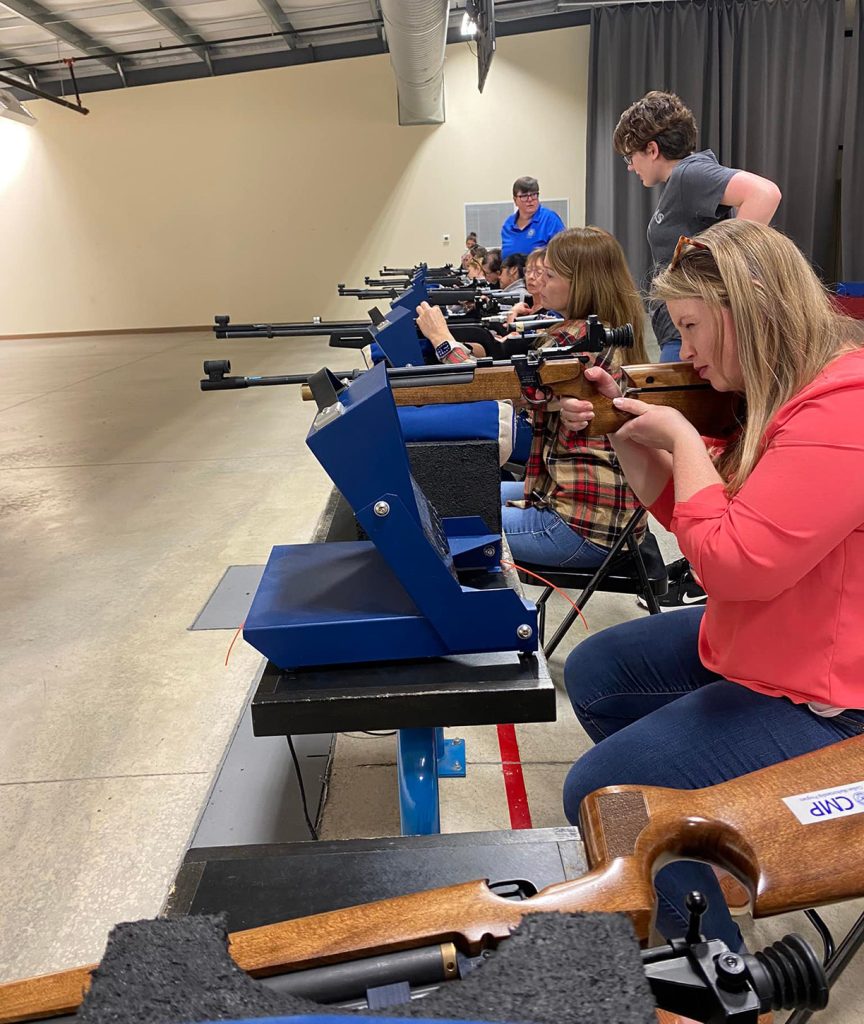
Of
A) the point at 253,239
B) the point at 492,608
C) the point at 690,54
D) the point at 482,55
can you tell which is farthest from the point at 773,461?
the point at 253,239

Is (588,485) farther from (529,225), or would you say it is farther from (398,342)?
(529,225)

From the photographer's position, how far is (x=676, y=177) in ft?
7.59

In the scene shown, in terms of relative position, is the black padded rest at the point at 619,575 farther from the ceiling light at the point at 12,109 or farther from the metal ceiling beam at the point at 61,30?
the ceiling light at the point at 12,109

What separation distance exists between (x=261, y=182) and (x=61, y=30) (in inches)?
108

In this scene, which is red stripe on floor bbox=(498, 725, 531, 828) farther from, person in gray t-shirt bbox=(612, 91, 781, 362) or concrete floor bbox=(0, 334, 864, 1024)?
person in gray t-shirt bbox=(612, 91, 781, 362)

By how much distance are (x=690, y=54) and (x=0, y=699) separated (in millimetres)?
8976

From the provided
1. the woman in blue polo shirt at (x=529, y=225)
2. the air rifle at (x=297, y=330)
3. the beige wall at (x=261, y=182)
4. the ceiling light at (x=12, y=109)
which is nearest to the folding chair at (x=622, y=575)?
the air rifle at (x=297, y=330)

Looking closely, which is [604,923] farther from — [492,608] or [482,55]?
[482,55]

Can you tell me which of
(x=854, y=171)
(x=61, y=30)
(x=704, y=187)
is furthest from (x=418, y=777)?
(x=61, y=30)

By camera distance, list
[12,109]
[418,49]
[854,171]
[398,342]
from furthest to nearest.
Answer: [12,109], [854,171], [418,49], [398,342]

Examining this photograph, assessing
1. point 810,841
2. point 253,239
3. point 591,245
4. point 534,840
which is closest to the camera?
point 810,841

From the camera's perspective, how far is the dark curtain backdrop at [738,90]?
7820 mm

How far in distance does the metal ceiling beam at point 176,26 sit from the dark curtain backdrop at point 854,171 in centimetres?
729

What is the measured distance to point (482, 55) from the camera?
6.13 meters
